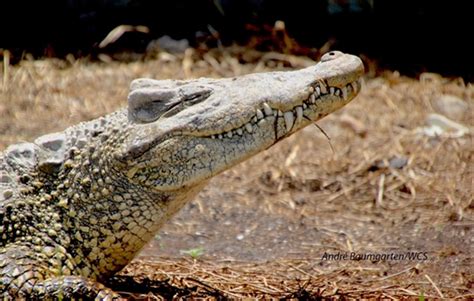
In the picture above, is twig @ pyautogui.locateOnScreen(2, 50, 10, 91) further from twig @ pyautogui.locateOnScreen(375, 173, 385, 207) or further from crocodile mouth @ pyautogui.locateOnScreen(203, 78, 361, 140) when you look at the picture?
crocodile mouth @ pyautogui.locateOnScreen(203, 78, 361, 140)

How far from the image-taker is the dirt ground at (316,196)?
15.3 ft

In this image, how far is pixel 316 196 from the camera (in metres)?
6.32

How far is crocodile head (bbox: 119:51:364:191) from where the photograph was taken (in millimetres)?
3834

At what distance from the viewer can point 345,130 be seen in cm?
761

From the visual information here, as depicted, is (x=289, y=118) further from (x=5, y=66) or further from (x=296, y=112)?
(x=5, y=66)

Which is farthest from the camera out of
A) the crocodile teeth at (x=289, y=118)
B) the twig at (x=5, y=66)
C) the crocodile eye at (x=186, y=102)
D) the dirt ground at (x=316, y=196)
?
the twig at (x=5, y=66)

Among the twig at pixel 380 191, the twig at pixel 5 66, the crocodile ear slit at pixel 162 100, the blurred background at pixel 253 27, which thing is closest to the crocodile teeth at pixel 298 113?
the crocodile ear slit at pixel 162 100

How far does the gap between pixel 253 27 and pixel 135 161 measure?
596 cm

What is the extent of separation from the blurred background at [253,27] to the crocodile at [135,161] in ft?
18.0

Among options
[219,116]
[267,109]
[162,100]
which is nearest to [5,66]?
[162,100]

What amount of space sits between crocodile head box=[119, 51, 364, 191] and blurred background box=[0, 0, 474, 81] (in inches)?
216

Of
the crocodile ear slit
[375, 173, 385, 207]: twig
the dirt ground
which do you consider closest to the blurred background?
Answer: the dirt ground

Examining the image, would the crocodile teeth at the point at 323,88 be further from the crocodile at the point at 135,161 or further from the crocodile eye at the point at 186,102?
the crocodile eye at the point at 186,102

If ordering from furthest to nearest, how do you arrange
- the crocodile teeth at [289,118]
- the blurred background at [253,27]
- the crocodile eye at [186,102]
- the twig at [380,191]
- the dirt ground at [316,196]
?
the blurred background at [253,27], the twig at [380,191], the dirt ground at [316,196], the crocodile eye at [186,102], the crocodile teeth at [289,118]
